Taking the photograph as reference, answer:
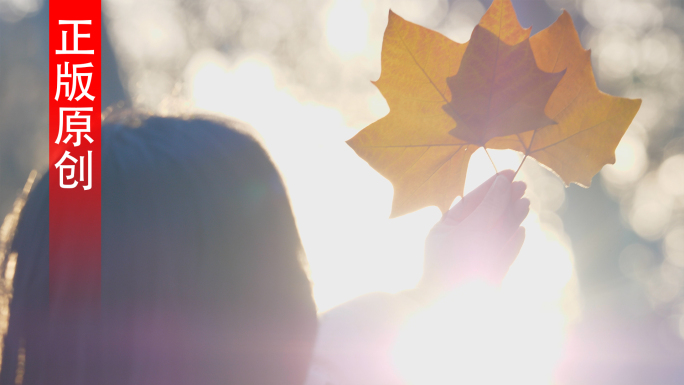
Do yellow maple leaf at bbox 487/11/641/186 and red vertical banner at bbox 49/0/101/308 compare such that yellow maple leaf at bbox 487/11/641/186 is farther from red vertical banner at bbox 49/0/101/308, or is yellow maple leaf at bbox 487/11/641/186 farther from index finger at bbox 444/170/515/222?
red vertical banner at bbox 49/0/101/308

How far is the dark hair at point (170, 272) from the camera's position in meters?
0.80

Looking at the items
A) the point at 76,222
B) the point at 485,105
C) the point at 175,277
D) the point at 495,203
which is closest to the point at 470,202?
the point at 495,203

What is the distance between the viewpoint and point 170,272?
0.82 meters

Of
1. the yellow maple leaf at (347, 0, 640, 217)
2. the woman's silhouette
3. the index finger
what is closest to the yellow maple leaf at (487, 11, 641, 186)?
the yellow maple leaf at (347, 0, 640, 217)

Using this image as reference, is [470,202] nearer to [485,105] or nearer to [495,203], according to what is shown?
[495,203]

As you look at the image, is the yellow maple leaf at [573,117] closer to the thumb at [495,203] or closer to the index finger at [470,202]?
the thumb at [495,203]

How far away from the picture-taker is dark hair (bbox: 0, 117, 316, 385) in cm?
80

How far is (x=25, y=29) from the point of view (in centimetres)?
629

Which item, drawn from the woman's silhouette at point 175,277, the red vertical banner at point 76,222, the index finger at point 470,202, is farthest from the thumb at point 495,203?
the red vertical banner at point 76,222

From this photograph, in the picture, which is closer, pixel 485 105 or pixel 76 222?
pixel 76 222

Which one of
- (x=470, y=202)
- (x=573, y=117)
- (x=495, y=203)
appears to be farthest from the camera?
(x=470, y=202)

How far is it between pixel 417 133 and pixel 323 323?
173 cm

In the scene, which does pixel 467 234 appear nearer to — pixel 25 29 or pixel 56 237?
pixel 56 237

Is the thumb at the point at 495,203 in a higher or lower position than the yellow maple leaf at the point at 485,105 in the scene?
lower
